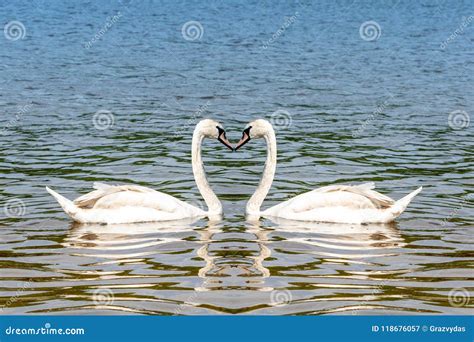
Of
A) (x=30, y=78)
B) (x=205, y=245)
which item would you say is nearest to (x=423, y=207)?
(x=205, y=245)

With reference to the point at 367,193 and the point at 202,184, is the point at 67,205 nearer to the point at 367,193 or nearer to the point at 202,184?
the point at 202,184

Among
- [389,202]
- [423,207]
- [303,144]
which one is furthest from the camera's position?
[303,144]

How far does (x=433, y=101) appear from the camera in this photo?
2933cm

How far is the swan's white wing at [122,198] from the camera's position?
51.9 feet

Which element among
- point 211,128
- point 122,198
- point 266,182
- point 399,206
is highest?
point 211,128

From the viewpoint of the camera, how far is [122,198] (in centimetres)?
1580

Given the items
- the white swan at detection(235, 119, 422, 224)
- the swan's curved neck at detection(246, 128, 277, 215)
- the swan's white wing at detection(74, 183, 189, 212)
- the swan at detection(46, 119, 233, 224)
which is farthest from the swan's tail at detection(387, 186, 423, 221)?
the swan's white wing at detection(74, 183, 189, 212)

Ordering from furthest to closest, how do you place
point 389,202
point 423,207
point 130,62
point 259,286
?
point 130,62, point 423,207, point 389,202, point 259,286

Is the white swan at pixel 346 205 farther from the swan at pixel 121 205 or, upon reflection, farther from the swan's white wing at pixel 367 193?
the swan at pixel 121 205

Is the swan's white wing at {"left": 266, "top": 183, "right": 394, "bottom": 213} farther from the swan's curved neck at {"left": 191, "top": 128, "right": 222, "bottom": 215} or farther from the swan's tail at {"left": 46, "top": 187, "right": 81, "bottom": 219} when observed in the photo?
the swan's tail at {"left": 46, "top": 187, "right": 81, "bottom": 219}

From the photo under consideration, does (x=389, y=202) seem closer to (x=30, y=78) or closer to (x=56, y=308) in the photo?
(x=56, y=308)

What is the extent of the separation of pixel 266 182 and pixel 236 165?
360 centimetres

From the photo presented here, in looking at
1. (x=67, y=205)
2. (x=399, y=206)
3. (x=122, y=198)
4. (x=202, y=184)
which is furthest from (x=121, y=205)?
(x=399, y=206)

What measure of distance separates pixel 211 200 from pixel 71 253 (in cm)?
321
